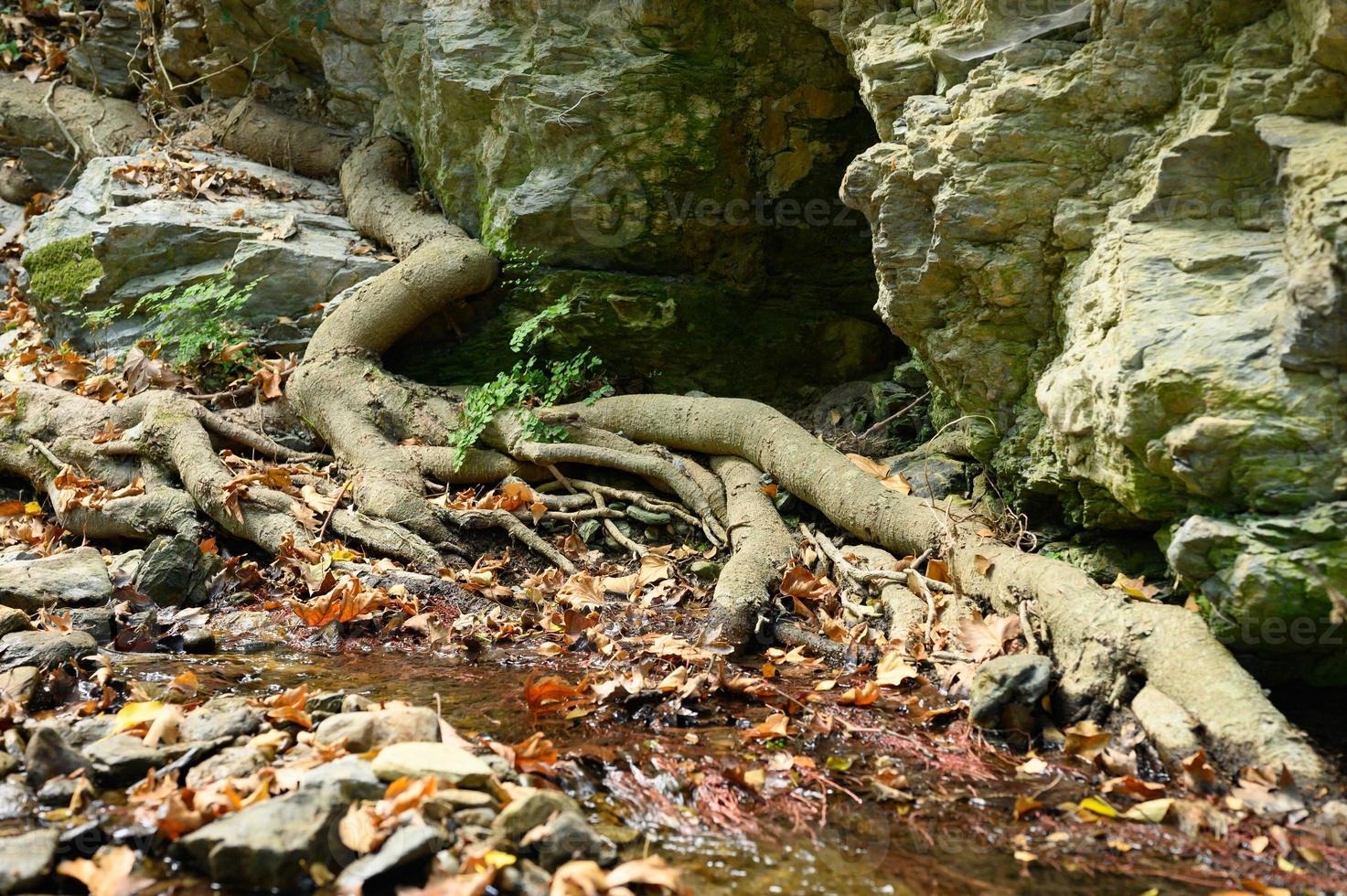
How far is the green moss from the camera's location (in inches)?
299

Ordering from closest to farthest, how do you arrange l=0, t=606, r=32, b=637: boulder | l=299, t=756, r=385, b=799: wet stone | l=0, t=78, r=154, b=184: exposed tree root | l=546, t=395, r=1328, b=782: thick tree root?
l=299, t=756, r=385, b=799: wet stone → l=546, t=395, r=1328, b=782: thick tree root → l=0, t=606, r=32, b=637: boulder → l=0, t=78, r=154, b=184: exposed tree root

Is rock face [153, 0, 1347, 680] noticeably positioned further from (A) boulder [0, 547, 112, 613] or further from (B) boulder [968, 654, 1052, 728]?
(A) boulder [0, 547, 112, 613]

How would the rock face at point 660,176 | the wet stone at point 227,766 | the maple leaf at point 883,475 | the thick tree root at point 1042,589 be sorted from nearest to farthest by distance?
1. the wet stone at point 227,766
2. the thick tree root at point 1042,589
3. the maple leaf at point 883,475
4. the rock face at point 660,176

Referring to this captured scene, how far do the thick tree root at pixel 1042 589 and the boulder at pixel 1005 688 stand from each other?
166 millimetres

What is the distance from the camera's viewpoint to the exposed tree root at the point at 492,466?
12.5ft

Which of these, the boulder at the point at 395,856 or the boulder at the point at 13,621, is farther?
the boulder at the point at 13,621

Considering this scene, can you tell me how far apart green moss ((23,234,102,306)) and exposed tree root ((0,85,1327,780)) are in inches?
46.4

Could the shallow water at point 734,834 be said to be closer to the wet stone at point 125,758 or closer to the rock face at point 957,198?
the wet stone at point 125,758

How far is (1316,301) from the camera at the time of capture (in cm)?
289

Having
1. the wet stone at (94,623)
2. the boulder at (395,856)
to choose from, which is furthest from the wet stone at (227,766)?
the wet stone at (94,623)

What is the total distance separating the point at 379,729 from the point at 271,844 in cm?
63

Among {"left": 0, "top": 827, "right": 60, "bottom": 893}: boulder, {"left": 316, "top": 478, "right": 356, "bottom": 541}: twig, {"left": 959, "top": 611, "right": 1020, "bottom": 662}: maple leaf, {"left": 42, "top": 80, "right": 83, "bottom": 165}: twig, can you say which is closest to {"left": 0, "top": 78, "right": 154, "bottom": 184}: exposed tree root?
{"left": 42, "top": 80, "right": 83, "bottom": 165}: twig

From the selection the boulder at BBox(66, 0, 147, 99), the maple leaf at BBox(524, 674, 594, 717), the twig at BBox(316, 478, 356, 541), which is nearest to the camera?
the maple leaf at BBox(524, 674, 594, 717)

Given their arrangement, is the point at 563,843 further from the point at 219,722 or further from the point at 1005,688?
the point at 1005,688
